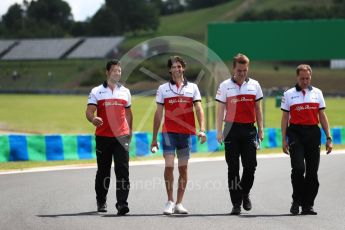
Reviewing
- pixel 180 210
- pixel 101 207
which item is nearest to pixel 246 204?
pixel 180 210

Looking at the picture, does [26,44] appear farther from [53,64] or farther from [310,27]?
[310,27]

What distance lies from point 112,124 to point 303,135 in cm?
222

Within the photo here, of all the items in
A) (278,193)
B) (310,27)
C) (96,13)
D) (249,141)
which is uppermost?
(96,13)

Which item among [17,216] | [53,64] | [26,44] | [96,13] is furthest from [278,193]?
[96,13]

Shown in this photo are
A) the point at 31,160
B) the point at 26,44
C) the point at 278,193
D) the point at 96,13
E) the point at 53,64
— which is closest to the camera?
the point at 278,193

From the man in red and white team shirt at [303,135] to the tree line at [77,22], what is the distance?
12103 cm

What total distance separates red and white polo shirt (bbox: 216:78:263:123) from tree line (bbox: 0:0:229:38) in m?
121

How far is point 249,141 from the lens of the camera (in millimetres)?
9109

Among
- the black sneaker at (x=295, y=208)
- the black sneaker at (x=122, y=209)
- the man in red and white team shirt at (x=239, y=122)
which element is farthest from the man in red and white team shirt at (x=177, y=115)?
the black sneaker at (x=295, y=208)

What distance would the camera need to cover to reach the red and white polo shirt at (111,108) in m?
9.13

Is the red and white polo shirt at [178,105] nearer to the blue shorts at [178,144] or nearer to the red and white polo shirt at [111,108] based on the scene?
the blue shorts at [178,144]

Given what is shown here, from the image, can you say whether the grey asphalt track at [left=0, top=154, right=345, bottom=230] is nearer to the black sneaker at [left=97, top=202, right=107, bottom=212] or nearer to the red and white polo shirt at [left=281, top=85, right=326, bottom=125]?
the black sneaker at [left=97, top=202, right=107, bottom=212]

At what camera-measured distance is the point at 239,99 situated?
9.16 metres

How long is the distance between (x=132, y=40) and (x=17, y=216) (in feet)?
428
